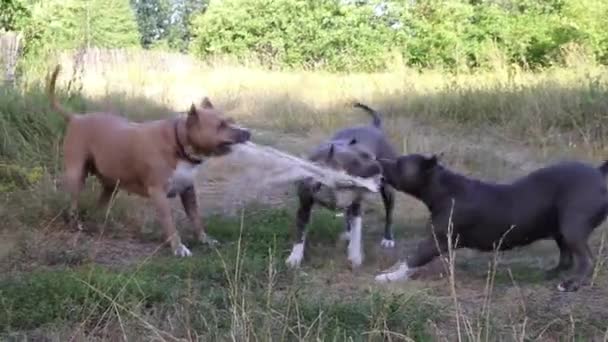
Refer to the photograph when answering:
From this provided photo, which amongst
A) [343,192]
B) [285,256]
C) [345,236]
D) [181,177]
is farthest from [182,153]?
[345,236]

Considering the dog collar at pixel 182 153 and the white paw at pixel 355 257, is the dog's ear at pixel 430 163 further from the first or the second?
the dog collar at pixel 182 153

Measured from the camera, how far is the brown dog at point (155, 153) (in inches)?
230

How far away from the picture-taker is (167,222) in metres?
5.76

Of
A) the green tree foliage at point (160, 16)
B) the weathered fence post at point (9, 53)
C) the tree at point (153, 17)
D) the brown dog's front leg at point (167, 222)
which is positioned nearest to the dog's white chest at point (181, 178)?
the brown dog's front leg at point (167, 222)

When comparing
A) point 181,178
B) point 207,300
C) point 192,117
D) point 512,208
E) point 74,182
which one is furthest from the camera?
point 74,182

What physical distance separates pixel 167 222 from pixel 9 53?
6128 mm

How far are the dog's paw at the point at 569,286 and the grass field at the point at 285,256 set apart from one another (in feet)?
0.20

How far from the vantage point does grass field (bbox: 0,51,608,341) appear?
3.70 meters

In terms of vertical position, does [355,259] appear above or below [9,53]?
below

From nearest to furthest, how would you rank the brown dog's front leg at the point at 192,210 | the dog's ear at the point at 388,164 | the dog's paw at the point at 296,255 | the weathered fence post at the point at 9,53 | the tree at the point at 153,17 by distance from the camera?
the dog's paw at the point at 296,255 < the dog's ear at the point at 388,164 < the brown dog's front leg at the point at 192,210 < the weathered fence post at the point at 9,53 < the tree at the point at 153,17

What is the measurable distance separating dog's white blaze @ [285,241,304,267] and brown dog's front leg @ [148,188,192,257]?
710 millimetres

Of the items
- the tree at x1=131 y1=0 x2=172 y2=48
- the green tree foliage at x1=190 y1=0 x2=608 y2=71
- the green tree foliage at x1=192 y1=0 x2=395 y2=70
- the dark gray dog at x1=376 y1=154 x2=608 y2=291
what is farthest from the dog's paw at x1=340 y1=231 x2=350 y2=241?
the tree at x1=131 y1=0 x2=172 y2=48

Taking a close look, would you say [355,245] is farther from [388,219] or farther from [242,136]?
[242,136]

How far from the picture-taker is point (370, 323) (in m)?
3.66
